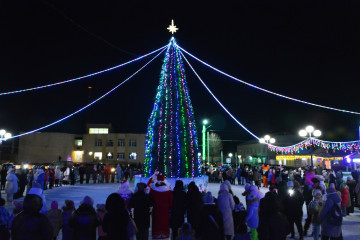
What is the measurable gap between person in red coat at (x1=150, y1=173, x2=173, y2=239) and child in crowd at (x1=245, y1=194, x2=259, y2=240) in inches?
75.3

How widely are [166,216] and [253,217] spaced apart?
2.03m

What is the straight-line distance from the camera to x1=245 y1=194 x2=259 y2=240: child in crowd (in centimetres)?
715

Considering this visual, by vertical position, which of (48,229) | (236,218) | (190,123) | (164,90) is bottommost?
(236,218)

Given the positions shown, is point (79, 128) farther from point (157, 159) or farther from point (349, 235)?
point (349, 235)

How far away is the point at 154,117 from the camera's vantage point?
51.4ft

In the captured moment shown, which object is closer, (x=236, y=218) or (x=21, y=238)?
(x=21, y=238)

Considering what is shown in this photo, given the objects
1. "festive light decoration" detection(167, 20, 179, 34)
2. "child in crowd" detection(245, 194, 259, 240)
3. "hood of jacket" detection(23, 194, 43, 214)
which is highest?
"festive light decoration" detection(167, 20, 179, 34)

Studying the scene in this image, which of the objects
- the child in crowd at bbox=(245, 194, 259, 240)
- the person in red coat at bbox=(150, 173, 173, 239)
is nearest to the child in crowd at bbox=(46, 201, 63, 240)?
the person in red coat at bbox=(150, 173, 173, 239)

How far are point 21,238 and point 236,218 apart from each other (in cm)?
498

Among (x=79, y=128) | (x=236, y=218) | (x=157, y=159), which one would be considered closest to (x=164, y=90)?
(x=157, y=159)

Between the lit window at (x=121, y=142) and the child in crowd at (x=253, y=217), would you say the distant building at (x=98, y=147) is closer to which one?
the lit window at (x=121, y=142)

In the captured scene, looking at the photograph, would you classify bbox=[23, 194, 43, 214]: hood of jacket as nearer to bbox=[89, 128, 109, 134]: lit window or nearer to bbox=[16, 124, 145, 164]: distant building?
bbox=[16, 124, 145, 164]: distant building

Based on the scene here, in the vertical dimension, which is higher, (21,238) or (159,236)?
(21,238)

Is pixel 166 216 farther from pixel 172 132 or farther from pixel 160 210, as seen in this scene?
pixel 172 132
